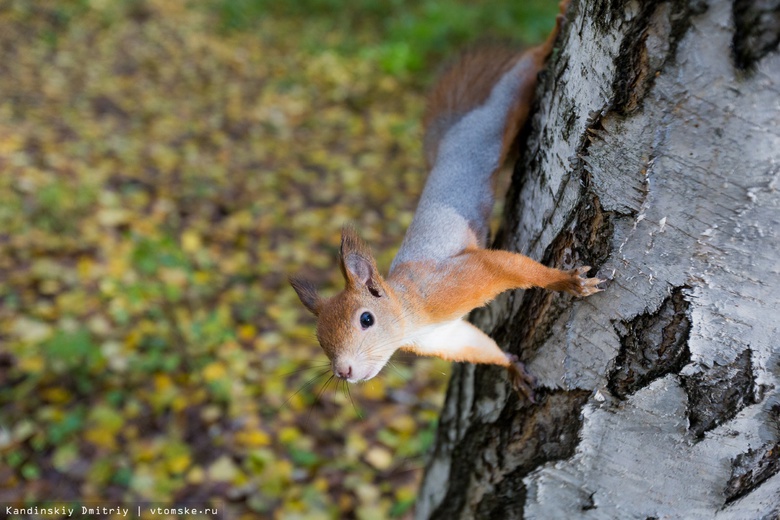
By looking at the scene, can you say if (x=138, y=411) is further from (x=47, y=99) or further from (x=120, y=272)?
(x=47, y=99)

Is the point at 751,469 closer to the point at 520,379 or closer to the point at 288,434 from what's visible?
the point at 520,379

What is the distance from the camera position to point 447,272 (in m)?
1.20

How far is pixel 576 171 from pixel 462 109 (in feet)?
2.48

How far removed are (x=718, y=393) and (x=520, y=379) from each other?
328mm

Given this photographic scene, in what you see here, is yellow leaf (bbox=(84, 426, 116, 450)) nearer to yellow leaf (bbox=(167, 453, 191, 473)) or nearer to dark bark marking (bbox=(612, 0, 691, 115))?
yellow leaf (bbox=(167, 453, 191, 473))

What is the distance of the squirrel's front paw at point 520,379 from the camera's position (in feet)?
3.30

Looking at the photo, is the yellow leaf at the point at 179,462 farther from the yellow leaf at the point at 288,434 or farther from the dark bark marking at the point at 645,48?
the dark bark marking at the point at 645,48

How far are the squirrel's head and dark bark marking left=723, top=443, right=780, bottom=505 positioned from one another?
2.04ft

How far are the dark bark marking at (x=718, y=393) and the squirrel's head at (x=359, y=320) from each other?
570 millimetres

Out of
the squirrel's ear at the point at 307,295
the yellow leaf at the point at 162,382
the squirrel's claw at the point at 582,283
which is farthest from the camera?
the yellow leaf at the point at 162,382

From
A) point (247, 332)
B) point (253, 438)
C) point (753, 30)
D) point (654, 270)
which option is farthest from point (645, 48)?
point (247, 332)

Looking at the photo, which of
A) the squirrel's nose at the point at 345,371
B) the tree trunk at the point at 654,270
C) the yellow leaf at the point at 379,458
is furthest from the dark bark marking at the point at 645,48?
the yellow leaf at the point at 379,458

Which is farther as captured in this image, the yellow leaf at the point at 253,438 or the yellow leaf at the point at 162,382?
the yellow leaf at the point at 162,382

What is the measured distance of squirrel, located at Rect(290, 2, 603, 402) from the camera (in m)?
1.14
